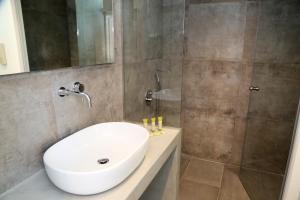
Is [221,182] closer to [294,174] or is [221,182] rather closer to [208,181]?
[208,181]

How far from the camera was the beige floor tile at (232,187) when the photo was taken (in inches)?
82.2

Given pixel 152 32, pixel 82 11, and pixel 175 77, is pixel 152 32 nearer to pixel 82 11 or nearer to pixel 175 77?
pixel 175 77

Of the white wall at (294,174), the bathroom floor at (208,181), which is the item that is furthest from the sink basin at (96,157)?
the bathroom floor at (208,181)

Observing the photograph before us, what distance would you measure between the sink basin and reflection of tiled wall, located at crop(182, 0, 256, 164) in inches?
54.5

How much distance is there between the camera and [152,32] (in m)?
2.03

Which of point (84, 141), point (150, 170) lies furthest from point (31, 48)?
point (150, 170)

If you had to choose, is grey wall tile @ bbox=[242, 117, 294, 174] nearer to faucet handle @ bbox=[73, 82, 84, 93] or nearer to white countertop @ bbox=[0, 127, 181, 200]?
white countertop @ bbox=[0, 127, 181, 200]

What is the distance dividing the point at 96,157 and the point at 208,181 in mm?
1603

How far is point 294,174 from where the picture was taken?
1.40 m

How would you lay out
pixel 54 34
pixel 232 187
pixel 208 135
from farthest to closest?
pixel 208 135 → pixel 232 187 → pixel 54 34

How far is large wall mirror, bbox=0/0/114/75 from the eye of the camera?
3.06ft

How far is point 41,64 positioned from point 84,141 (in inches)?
20.0

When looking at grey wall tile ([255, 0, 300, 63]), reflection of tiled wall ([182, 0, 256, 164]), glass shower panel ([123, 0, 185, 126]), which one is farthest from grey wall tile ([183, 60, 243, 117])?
glass shower panel ([123, 0, 185, 126])

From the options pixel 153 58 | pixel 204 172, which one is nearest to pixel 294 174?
pixel 204 172
